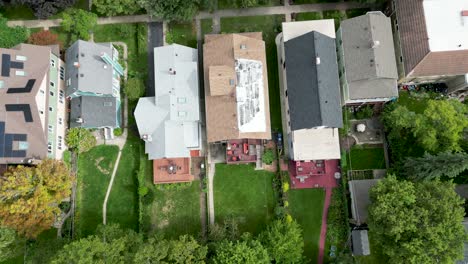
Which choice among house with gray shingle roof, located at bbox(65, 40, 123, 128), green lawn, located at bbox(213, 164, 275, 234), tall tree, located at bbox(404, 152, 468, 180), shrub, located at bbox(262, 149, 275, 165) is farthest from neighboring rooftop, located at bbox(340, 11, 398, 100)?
house with gray shingle roof, located at bbox(65, 40, 123, 128)

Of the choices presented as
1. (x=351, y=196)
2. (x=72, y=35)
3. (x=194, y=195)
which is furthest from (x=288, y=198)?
(x=72, y=35)

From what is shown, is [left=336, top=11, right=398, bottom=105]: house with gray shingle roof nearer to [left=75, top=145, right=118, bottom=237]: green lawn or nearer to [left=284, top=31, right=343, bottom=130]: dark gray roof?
[left=284, top=31, right=343, bottom=130]: dark gray roof

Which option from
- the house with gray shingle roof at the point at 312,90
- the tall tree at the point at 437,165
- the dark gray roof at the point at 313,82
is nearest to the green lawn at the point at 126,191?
the house with gray shingle roof at the point at 312,90

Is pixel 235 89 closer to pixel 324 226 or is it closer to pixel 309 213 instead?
pixel 309 213

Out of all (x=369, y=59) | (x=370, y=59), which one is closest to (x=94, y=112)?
(x=369, y=59)

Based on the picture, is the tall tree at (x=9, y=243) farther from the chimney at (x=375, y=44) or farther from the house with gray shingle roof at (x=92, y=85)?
the chimney at (x=375, y=44)

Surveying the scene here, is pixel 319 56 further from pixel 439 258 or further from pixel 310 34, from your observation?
pixel 439 258
